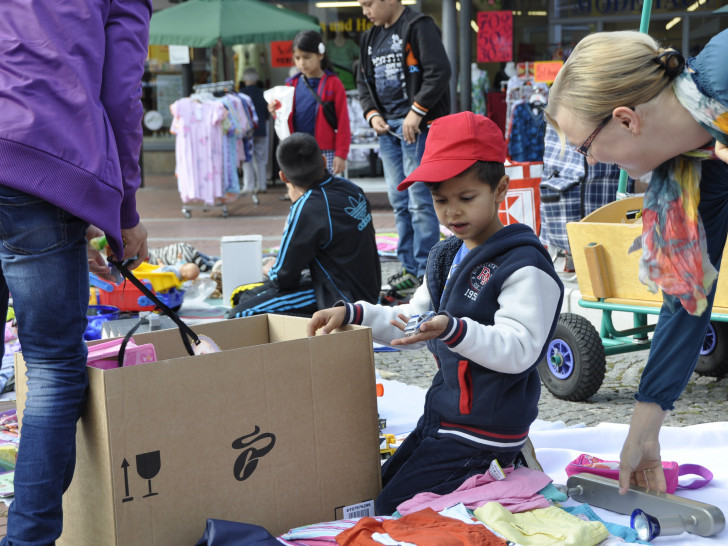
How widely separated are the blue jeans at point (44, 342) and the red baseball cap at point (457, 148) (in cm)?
93

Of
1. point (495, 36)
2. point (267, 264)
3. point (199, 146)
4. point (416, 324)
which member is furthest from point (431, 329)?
point (495, 36)

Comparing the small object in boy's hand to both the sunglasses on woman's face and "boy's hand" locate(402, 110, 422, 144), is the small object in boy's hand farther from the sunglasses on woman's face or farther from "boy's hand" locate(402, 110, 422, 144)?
"boy's hand" locate(402, 110, 422, 144)

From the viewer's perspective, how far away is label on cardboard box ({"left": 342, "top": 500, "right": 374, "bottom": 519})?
2504 mm

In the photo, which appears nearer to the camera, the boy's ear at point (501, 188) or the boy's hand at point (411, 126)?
the boy's ear at point (501, 188)

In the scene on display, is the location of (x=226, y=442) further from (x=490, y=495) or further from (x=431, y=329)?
(x=490, y=495)

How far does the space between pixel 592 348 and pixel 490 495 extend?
155cm

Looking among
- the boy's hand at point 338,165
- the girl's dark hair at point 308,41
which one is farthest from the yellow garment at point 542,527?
the girl's dark hair at point 308,41

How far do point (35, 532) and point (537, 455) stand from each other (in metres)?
1.67

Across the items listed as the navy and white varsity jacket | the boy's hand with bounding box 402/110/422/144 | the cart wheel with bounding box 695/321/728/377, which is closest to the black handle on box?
the navy and white varsity jacket

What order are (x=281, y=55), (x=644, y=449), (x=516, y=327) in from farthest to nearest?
(x=281, y=55) → (x=644, y=449) → (x=516, y=327)

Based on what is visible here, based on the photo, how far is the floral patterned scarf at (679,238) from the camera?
87.1 inches

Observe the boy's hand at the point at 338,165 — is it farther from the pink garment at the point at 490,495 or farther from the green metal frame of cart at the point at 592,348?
the pink garment at the point at 490,495

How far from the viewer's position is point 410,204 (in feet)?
19.8

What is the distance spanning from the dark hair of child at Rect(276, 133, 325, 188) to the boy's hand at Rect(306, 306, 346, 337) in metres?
2.11
